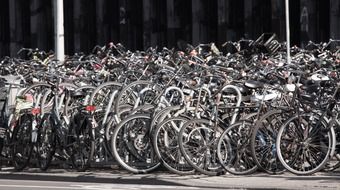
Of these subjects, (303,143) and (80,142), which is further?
(80,142)

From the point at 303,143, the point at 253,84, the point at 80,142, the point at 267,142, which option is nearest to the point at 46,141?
the point at 80,142

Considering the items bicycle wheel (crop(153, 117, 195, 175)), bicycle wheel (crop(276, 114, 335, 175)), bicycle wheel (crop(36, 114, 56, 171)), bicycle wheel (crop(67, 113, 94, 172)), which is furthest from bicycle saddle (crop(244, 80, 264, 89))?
bicycle wheel (crop(36, 114, 56, 171))

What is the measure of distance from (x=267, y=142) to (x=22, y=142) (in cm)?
381

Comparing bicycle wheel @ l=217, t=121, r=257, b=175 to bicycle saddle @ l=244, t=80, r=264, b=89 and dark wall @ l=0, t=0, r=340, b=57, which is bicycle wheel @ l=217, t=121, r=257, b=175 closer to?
bicycle saddle @ l=244, t=80, r=264, b=89

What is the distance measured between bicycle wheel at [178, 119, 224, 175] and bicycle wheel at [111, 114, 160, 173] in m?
0.56

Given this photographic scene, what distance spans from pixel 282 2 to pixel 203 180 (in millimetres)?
22208

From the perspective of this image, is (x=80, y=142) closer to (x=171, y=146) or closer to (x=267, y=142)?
(x=171, y=146)

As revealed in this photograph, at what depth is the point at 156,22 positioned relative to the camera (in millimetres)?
34656

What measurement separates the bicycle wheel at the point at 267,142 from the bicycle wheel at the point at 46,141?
309cm

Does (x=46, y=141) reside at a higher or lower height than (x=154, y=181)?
higher

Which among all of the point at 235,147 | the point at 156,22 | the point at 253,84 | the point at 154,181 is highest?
the point at 156,22

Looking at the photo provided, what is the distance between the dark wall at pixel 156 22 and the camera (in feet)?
100

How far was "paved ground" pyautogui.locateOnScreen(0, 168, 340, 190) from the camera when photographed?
874 centimetres

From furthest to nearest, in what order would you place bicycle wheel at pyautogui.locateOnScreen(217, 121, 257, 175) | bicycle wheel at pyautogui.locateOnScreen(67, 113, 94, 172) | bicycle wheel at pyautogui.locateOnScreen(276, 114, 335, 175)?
bicycle wheel at pyautogui.locateOnScreen(67, 113, 94, 172) < bicycle wheel at pyautogui.locateOnScreen(217, 121, 257, 175) < bicycle wheel at pyautogui.locateOnScreen(276, 114, 335, 175)
